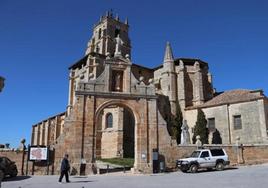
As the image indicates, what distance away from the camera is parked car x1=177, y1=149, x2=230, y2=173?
64.8 ft

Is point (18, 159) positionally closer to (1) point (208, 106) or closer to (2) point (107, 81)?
(2) point (107, 81)

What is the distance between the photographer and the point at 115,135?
40031mm

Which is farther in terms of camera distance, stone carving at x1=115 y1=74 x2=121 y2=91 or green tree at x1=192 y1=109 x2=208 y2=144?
green tree at x1=192 y1=109 x2=208 y2=144

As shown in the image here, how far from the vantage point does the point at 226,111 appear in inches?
1435

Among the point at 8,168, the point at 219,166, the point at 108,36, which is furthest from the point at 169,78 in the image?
the point at 8,168

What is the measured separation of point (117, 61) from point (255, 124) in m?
20.5

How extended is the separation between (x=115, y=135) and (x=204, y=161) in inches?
845

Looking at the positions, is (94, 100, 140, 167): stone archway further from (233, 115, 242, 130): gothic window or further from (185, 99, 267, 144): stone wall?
(233, 115, 242, 130): gothic window

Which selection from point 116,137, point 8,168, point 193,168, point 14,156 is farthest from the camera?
point 116,137

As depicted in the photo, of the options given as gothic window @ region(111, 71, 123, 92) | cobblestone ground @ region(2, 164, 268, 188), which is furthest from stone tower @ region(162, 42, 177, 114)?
cobblestone ground @ region(2, 164, 268, 188)

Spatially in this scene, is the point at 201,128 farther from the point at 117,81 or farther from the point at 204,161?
the point at 117,81

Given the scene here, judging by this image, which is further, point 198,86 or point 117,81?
point 198,86

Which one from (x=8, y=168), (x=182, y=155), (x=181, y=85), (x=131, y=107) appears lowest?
(x=8, y=168)

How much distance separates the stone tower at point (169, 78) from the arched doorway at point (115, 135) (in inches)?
338
